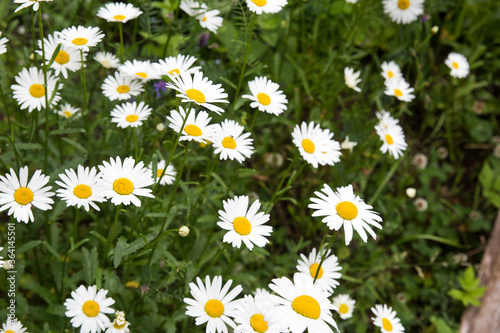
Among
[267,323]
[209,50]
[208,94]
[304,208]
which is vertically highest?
[209,50]

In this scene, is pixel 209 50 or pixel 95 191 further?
pixel 209 50

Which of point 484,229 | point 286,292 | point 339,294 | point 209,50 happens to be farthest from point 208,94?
point 484,229

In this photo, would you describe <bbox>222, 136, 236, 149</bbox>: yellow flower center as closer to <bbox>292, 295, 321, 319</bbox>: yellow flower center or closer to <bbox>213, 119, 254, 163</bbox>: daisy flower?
<bbox>213, 119, 254, 163</bbox>: daisy flower

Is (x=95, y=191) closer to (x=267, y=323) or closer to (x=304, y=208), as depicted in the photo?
(x=267, y=323)

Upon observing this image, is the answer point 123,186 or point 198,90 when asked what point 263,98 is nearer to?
point 198,90

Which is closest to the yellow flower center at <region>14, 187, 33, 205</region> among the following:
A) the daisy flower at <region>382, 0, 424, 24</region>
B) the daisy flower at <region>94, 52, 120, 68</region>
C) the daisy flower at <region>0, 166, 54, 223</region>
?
the daisy flower at <region>0, 166, 54, 223</region>
